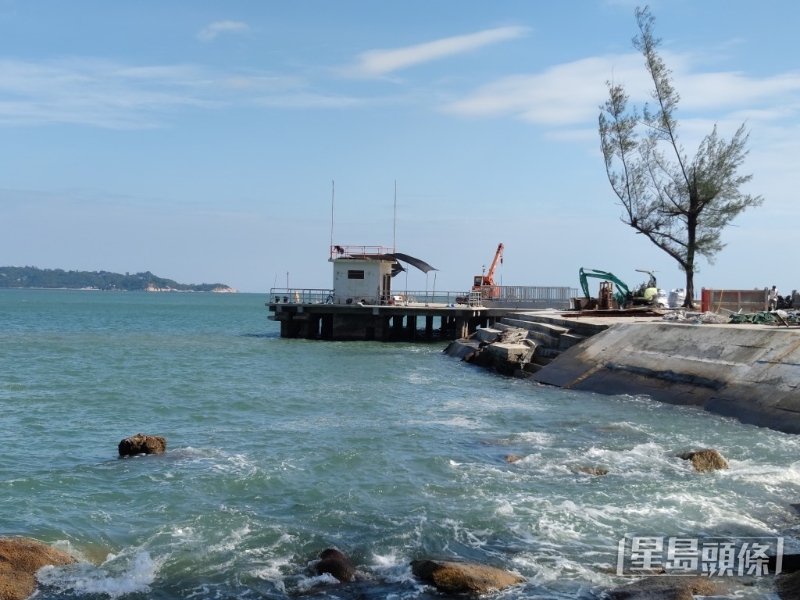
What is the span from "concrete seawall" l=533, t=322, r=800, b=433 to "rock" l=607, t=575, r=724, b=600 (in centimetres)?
786

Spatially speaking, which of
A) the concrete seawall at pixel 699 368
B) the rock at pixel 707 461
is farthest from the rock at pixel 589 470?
the concrete seawall at pixel 699 368

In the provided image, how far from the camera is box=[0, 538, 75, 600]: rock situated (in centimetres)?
755

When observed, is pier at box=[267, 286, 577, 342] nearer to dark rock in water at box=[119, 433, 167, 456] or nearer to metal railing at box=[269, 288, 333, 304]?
metal railing at box=[269, 288, 333, 304]

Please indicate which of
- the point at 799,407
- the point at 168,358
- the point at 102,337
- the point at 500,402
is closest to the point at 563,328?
the point at 500,402

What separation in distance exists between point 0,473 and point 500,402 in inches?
430

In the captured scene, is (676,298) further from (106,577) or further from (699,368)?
(106,577)

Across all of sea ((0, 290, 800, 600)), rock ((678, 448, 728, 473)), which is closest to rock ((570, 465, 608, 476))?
sea ((0, 290, 800, 600))

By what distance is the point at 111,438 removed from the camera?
15.3 metres

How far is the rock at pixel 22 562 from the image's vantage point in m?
7.55

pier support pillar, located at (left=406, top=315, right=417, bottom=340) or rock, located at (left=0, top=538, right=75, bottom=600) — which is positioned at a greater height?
pier support pillar, located at (left=406, top=315, right=417, bottom=340)

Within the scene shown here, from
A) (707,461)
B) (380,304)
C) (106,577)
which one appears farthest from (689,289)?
(106,577)

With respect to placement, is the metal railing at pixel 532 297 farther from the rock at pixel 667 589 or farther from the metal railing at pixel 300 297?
the rock at pixel 667 589

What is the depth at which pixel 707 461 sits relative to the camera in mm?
11945

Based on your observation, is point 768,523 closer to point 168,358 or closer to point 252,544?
point 252,544
